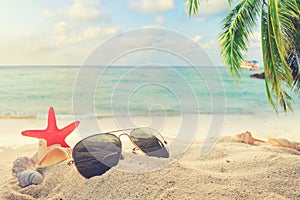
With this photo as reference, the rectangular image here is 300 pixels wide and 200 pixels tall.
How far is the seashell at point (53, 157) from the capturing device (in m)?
2.67

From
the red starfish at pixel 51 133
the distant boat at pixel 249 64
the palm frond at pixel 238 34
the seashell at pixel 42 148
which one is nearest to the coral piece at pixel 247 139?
the distant boat at pixel 249 64

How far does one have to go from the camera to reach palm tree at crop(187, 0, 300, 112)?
234 centimetres

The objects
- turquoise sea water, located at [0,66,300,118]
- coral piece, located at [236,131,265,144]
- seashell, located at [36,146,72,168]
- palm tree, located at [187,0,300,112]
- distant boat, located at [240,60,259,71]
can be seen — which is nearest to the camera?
palm tree, located at [187,0,300,112]

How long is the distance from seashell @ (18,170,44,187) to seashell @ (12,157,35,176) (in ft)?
0.68

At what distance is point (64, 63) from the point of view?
13172mm

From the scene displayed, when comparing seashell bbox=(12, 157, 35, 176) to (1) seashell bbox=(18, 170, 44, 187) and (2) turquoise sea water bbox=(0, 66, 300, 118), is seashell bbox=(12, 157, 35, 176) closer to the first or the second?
(1) seashell bbox=(18, 170, 44, 187)

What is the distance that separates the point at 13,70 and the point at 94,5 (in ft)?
18.2

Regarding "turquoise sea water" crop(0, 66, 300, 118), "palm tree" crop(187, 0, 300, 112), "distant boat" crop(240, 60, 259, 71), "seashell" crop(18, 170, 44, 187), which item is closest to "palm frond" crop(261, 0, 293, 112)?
"palm tree" crop(187, 0, 300, 112)

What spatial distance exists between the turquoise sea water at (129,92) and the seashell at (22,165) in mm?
2426

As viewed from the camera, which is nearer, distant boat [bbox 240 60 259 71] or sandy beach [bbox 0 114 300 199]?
sandy beach [bbox 0 114 300 199]

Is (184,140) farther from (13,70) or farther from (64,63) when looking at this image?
(13,70)

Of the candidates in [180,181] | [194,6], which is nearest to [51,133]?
[180,181]

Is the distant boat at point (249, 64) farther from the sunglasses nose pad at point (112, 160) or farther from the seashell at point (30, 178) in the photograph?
the seashell at point (30, 178)

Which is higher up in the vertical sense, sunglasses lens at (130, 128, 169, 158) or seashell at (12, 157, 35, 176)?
sunglasses lens at (130, 128, 169, 158)
